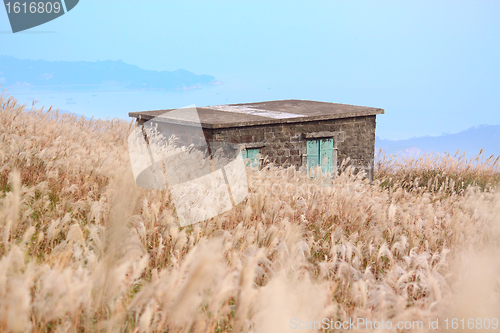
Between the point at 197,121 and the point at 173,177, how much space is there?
5.26 metres

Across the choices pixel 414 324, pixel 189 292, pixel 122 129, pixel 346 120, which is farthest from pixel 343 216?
pixel 122 129

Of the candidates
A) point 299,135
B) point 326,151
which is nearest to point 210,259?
point 299,135

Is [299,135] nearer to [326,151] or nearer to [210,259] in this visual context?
[326,151]

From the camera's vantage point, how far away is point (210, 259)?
1.68 m

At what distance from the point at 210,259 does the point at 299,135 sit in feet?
32.8

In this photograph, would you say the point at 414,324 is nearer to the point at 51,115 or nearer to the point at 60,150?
the point at 60,150

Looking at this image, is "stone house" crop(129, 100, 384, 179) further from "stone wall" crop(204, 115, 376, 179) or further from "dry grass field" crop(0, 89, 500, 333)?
"dry grass field" crop(0, 89, 500, 333)

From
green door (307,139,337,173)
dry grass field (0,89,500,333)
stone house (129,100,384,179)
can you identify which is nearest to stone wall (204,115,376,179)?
stone house (129,100,384,179)

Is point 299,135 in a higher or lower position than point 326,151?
higher

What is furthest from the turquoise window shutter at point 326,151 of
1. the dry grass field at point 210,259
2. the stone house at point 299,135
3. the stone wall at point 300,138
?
the dry grass field at point 210,259

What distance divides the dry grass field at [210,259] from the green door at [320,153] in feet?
18.0

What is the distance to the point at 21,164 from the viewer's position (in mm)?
4617

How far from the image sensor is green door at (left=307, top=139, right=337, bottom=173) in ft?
38.6

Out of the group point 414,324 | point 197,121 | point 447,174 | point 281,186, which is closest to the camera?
point 414,324
